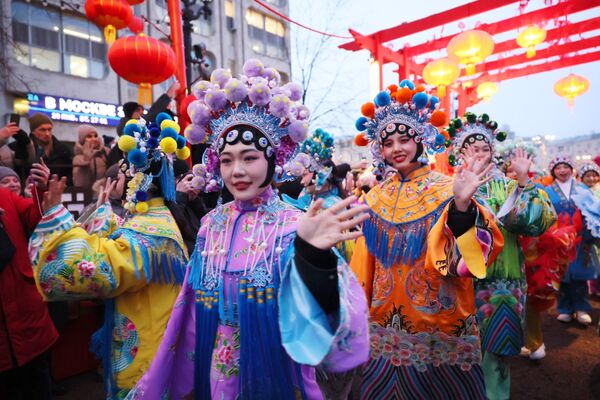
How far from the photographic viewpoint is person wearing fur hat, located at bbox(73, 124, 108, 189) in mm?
4945

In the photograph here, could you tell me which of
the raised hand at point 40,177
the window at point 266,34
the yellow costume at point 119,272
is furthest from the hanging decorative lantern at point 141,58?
the window at point 266,34

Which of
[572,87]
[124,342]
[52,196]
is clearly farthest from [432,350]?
[572,87]

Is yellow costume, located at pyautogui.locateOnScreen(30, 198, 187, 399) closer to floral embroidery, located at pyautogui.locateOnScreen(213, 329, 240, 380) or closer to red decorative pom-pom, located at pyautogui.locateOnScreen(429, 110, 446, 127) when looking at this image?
floral embroidery, located at pyautogui.locateOnScreen(213, 329, 240, 380)

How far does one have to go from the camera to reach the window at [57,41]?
481 inches

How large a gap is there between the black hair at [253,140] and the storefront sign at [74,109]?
1276 cm

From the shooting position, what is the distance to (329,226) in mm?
1369

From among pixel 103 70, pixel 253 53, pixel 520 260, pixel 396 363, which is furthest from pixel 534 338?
pixel 253 53

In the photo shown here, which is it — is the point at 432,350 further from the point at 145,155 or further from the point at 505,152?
the point at 505,152

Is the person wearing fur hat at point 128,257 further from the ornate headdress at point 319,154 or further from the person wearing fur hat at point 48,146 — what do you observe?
the person wearing fur hat at point 48,146

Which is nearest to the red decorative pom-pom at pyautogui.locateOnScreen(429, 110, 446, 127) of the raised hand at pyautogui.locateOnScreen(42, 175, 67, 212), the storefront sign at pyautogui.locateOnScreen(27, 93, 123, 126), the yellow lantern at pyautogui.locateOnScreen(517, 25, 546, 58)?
the raised hand at pyautogui.locateOnScreen(42, 175, 67, 212)

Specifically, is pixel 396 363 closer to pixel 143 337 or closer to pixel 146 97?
pixel 143 337

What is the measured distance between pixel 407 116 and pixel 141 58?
11.9ft

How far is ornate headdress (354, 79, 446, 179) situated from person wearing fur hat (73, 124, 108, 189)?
12.0 ft

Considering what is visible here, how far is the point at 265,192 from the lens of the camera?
2035 millimetres
